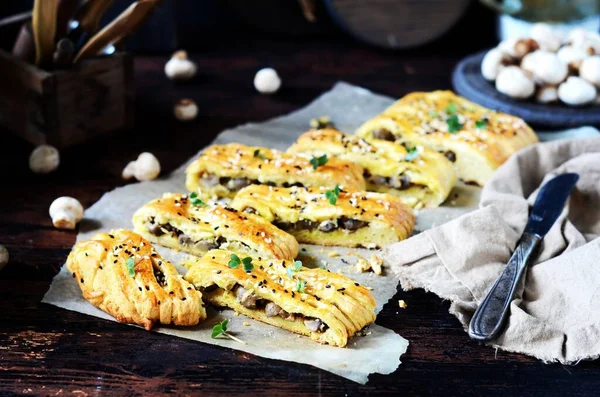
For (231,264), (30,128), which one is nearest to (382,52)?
(30,128)

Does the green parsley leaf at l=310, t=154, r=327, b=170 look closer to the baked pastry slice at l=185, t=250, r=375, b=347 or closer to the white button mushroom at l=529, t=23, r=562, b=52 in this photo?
the baked pastry slice at l=185, t=250, r=375, b=347

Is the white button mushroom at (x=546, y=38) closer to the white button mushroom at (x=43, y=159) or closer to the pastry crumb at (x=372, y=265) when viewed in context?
the pastry crumb at (x=372, y=265)

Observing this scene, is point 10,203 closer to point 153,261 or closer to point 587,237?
point 153,261

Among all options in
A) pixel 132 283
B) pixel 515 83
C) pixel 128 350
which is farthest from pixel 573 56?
pixel 128 350

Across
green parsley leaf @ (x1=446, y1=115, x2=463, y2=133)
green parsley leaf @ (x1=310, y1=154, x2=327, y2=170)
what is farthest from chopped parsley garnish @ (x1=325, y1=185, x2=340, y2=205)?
green parsley leaf @ (x1=446, y1=115, x2=463, y2=133)

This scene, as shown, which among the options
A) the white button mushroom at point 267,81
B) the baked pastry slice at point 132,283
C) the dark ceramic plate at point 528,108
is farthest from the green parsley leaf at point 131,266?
the dark ceramic plate at point 528,108

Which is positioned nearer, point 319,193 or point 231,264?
point 231,264

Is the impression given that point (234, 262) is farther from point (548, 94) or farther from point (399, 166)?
point (548, 94)
